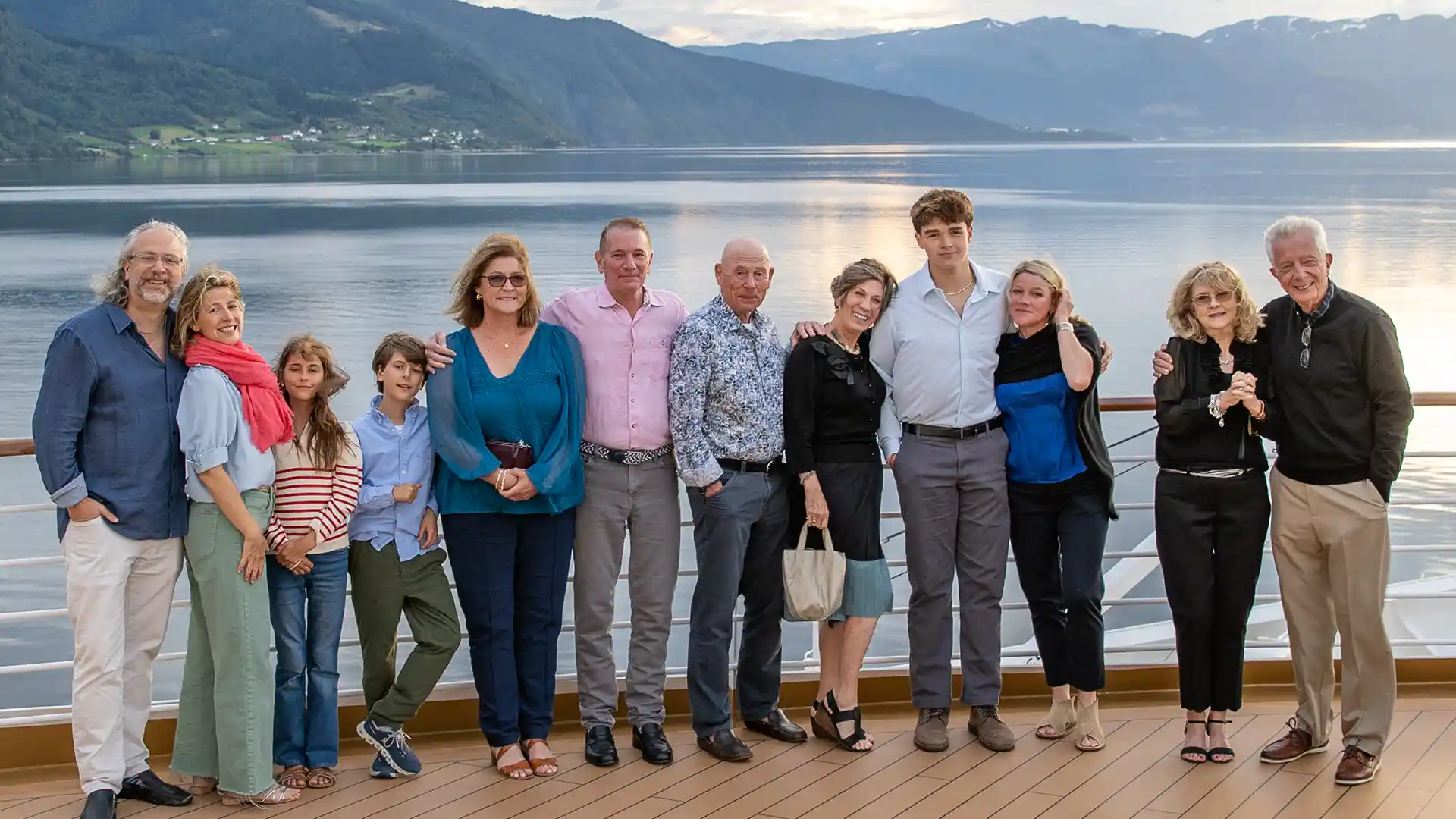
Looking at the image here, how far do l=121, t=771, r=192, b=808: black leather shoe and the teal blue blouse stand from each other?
39.4 inches

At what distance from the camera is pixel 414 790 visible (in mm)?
3832

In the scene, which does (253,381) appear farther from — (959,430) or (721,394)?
(959,430)

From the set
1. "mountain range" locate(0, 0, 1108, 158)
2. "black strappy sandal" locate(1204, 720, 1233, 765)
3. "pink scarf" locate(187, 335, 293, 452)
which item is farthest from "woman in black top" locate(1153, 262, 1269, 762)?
"mountain range" locate(0, 0, 1108, 158)

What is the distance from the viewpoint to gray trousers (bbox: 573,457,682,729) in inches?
157

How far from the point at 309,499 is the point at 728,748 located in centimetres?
136

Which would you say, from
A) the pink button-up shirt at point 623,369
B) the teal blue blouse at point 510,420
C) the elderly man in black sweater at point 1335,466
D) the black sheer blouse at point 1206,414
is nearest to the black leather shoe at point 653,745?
the teal blue blouse at point 510,420

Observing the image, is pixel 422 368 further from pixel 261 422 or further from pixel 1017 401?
pixel 1017 401

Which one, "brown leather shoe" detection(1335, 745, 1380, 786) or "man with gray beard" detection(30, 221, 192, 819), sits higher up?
"man with gray beard" detection(30, 221, 192, 819)

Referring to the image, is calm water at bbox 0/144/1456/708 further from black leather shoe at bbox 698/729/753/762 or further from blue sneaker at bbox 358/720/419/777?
blue sneaker at bbox 358/720/419/777

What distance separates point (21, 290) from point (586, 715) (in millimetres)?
36690

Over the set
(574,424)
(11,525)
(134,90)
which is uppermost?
(134,90)

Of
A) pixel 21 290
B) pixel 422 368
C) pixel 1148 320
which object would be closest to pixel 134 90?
pixel 21 290

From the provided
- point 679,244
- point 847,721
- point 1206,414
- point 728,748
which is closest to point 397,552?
point 728,748

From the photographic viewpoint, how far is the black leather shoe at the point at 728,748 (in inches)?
159
